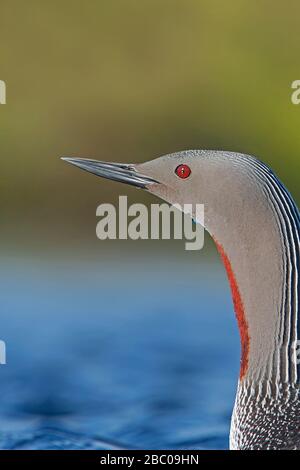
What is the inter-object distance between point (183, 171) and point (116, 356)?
1.99 m

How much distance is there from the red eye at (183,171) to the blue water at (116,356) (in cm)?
106

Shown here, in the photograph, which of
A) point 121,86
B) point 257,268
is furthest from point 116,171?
point 121,86

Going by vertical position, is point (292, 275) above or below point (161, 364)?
below

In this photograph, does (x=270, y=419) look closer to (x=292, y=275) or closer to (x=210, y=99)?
(x=292, y=275)

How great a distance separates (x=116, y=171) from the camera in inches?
77.4

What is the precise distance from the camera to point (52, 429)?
2.96 meters

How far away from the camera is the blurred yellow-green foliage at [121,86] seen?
5.39m

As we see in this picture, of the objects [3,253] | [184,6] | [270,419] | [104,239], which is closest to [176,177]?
[270,419]

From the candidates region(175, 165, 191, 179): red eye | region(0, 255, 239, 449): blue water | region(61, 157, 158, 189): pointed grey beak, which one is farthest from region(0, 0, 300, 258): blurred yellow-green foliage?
region(175, 165, 191, 179): red eye

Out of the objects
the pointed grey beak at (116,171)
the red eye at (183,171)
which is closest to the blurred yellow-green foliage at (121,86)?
the pointed grey beak at (116,171)

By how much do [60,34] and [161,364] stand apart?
2664 mm

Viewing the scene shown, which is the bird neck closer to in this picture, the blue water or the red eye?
the red eye

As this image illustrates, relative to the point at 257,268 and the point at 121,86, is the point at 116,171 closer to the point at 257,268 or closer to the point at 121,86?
the point at 257,268

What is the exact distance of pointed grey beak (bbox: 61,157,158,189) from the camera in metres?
1.93
